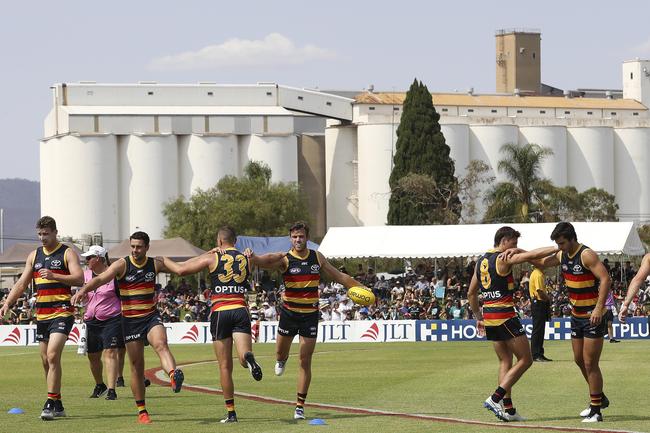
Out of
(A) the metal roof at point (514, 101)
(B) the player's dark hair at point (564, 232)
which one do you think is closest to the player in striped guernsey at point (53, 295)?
(B) the player's dark hair at point (564, 232)

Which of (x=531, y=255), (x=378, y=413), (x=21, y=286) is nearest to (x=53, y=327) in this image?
(x=21, y=286)

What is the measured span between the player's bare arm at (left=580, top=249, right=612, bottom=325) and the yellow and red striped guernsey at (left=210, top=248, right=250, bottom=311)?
3.86 meters

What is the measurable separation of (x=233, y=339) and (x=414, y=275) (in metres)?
46.0

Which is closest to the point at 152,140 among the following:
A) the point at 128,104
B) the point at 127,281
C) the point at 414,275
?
the point at 128,104

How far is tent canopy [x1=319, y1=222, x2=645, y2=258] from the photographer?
5038cm

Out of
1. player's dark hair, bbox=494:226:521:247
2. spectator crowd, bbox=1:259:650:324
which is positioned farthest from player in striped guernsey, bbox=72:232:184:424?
spectator crowd, bbox=1:259:650:324

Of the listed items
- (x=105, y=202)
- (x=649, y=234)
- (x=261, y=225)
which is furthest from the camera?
(x=105, y=202)

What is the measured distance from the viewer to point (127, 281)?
1622cm

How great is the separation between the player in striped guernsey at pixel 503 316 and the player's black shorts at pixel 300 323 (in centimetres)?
196

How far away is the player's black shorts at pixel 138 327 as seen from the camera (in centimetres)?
1612

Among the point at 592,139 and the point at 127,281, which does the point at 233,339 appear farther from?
the point at 592,139

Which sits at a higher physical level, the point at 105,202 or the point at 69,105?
the point at 69,105

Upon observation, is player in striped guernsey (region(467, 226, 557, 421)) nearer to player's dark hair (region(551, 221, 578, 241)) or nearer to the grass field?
the grass field

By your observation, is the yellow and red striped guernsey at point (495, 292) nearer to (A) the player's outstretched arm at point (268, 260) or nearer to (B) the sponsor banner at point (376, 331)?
(A) the player's outstretched arm at point (268, 260)
